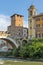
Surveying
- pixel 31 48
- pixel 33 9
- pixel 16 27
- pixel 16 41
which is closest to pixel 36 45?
pixel 31 48

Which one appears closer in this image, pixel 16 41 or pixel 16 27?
pixel 16 41

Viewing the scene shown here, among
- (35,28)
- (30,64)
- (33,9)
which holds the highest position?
(33,9)

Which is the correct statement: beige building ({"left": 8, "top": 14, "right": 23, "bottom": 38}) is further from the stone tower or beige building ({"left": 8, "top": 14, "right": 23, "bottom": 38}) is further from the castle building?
the castle building

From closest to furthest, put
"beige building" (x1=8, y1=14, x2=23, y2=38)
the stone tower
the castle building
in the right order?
the castle building < the stone tower < "beige building" (x1=8, y1=14, x2=23, y2=38)

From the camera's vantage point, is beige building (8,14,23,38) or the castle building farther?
beige building (8,14,23,38)

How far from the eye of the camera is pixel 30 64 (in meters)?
37.7

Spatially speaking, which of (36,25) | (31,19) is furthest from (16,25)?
(36,25)

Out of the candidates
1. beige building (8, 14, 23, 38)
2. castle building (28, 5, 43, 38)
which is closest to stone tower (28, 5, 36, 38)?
castle building (28, 5, 43, 38)

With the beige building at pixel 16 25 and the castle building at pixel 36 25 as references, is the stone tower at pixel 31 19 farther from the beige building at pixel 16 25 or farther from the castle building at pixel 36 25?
the beige building at pixel 16 25

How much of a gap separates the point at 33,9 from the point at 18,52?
3056cm

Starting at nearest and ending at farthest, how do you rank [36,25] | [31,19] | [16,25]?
[36,25] → [31,19] → [16,25]

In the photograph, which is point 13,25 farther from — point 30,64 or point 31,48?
point 30,64

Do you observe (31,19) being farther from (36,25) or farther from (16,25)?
(16,25)

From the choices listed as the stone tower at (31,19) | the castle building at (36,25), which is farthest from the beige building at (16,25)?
the castle building at (36,25)
